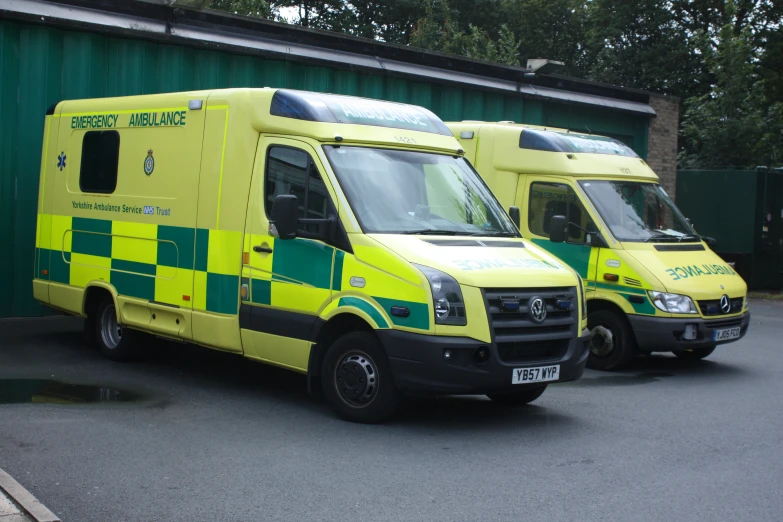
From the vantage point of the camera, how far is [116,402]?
805 cm

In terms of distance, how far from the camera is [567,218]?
10.7 metres

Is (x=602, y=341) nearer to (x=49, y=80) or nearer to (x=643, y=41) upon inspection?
(x=49, y=80)

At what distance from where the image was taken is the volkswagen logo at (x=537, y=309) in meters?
7.35

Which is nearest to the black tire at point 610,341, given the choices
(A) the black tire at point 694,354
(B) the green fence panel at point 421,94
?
(A) the black tire at point 694,354

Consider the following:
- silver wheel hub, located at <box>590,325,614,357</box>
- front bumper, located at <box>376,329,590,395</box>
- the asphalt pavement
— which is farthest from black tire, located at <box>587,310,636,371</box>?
front bumper, located at <box>376,329,590,395</box>

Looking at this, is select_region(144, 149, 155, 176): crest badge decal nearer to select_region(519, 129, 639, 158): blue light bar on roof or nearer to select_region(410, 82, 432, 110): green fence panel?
select_region(519, 129, 639, 158): blue light bar on roof

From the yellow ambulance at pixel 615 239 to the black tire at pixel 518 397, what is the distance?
185 centimetres


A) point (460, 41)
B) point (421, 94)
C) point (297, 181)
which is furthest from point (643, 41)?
point (297, 181)

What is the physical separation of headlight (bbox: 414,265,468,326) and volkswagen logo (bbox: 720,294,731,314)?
421cm

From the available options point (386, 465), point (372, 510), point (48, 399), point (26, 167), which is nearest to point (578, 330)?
point (386, 465)

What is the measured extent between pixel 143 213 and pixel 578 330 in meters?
4.32

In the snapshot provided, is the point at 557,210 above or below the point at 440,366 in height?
above

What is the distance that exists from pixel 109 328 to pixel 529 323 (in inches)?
192

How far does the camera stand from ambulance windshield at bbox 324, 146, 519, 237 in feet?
25.3
